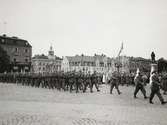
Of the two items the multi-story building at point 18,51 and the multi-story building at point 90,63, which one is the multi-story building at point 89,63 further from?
the multi-story building at point 18,51

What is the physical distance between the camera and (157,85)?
1608 cm

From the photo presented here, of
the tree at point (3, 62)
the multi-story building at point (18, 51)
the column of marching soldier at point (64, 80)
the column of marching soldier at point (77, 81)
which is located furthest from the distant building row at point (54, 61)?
the column of marching soldier at point (77, 81)

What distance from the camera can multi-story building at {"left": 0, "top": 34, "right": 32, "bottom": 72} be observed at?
83562 millimetres

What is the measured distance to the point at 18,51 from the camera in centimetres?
8731

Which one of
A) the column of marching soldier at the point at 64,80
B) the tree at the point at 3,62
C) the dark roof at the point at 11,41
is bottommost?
the column of marching soldier at the point at 64,80

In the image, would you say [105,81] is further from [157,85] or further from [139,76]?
[157,85]

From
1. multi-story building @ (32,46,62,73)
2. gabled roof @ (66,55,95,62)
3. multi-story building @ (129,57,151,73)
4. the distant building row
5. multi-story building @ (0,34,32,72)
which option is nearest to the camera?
multi-story building @ (0,34,32,72)

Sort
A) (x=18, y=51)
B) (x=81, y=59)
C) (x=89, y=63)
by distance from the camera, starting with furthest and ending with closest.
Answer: (x=89, y=63), (x=81, y=59), (x=18, y=51)

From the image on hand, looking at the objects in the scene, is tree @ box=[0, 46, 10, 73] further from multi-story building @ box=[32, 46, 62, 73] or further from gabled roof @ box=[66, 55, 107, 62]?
multi-story building @ box=[32, 46, 62, 73]

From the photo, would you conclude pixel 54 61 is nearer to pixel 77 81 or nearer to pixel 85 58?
pixel 85 58

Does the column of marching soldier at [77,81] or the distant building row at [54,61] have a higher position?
the distant building row at [54,61]

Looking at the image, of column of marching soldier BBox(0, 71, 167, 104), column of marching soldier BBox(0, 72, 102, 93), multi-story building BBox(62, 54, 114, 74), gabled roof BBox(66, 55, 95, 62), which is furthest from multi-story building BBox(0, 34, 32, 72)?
gabled roof BBox(66, 55, 95, 62)

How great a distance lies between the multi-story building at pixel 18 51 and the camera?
3290 inches

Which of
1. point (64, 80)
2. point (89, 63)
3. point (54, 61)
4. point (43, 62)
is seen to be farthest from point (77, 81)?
point (54, 61)
